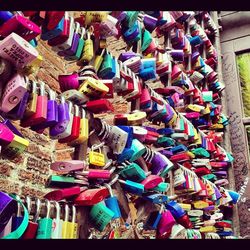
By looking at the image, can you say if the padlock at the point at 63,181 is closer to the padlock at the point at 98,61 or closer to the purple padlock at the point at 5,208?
the purple padlock at the point at 5,208

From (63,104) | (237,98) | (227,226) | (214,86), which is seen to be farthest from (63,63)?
(63,104)

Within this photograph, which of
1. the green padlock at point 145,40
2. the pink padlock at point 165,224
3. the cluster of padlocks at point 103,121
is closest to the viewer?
the cluster of padlocks at point 103,121

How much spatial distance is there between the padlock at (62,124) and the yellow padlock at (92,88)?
0.29 ft

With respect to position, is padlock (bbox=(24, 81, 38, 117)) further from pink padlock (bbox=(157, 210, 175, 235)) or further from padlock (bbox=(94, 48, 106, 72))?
pink padlock (bbox=(157, 210, 175, 235))

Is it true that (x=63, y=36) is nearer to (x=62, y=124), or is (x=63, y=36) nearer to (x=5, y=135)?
(x=62, y=124)

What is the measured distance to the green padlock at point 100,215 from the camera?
649mm

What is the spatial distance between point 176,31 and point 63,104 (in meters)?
1.21

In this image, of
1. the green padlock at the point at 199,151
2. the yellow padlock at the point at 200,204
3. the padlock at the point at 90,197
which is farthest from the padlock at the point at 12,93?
the green padlock at the point at 199,151

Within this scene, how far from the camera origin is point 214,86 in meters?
2.34

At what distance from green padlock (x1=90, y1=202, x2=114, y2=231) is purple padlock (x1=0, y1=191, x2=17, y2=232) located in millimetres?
191

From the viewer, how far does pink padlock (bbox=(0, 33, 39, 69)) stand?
22.0 inches

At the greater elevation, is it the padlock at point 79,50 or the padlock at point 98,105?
the padlock at point 79,50

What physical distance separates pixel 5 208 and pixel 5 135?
11 cm

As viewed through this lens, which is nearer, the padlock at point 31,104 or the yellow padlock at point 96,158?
the padlock at point 31,104
